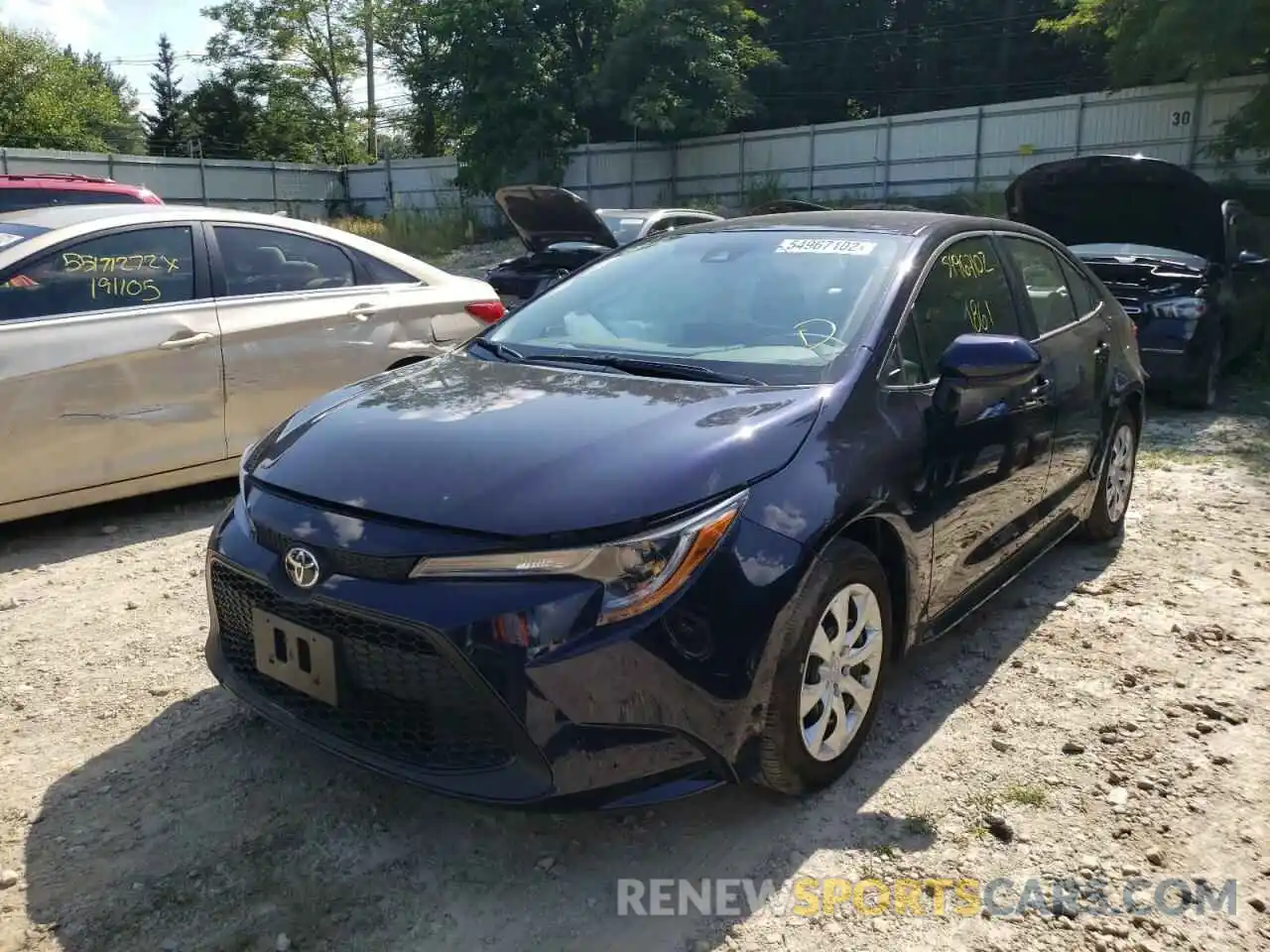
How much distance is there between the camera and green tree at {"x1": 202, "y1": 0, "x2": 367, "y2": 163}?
154 feet

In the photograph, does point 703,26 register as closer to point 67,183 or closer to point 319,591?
point 67,183

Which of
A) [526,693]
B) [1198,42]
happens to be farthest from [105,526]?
[1198,42]

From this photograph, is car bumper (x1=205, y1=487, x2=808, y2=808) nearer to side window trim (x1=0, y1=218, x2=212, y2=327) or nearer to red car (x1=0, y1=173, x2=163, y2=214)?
side window trim (x1=0, y1=218, x2=212, y2=327)

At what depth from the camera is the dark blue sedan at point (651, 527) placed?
2.21 m

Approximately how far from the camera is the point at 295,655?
2.43m

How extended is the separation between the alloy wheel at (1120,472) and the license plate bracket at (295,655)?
3.57m

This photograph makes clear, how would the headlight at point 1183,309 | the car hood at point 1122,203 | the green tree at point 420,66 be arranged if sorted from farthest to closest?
the green tree at point 420,66 → the car hood at point 1122,203 → the headlight at point 1183,309

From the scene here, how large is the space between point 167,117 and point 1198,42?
5173 cm

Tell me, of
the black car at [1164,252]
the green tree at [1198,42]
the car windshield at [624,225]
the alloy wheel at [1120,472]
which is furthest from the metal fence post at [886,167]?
the alloy wheel at [1120,472]

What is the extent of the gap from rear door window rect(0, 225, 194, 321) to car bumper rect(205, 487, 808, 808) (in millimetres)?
2797

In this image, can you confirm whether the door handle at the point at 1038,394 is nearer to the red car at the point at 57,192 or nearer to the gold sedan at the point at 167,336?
the gold sedan at the point at 167,336

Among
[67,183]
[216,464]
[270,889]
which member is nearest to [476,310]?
[216,464]

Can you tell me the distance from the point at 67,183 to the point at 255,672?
305 inches

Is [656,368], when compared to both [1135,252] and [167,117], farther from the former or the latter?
[167,117]
